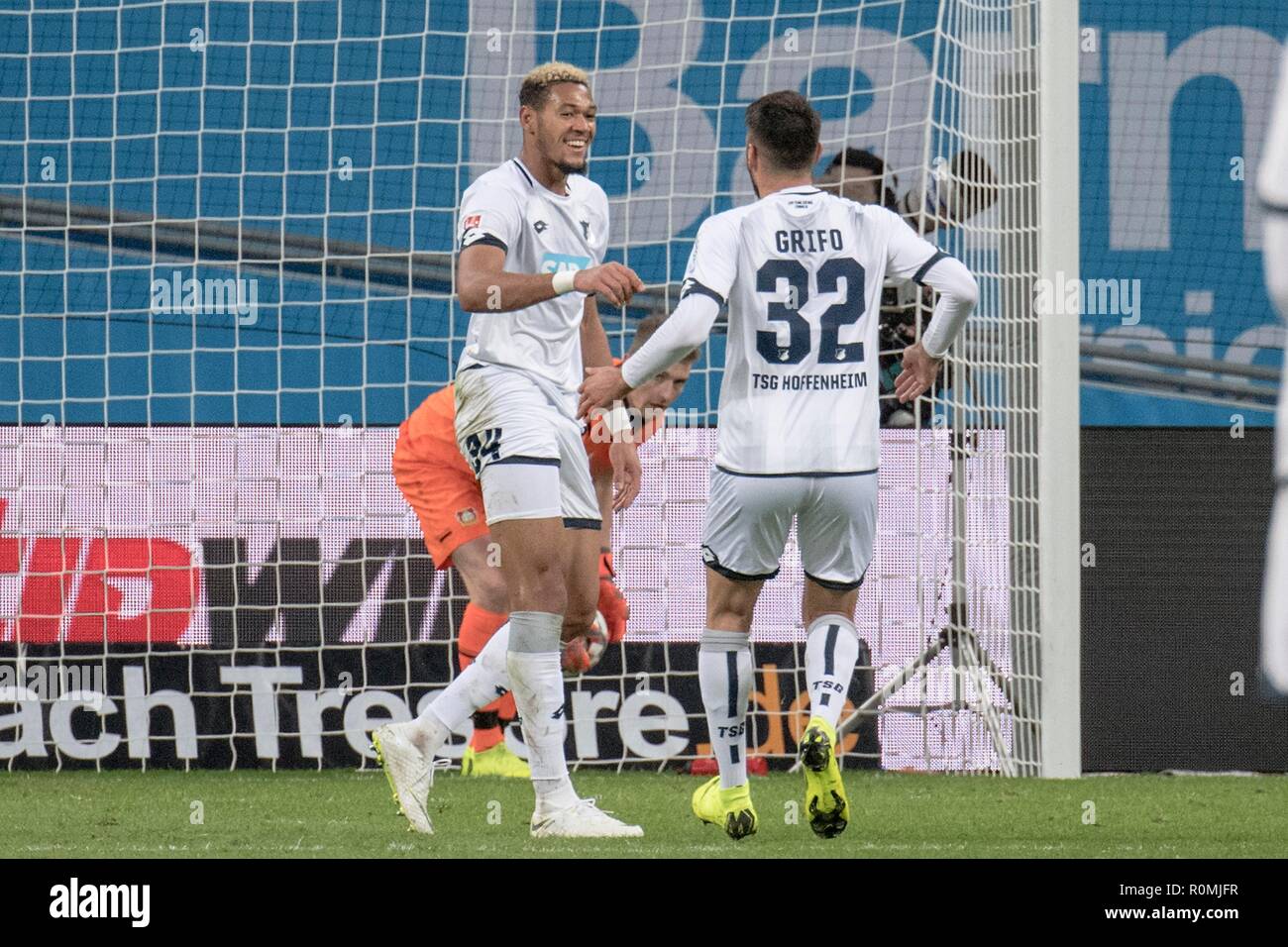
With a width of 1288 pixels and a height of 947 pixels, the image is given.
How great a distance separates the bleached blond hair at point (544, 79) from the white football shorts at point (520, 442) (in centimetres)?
68

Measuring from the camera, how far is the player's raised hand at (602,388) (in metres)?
4.54

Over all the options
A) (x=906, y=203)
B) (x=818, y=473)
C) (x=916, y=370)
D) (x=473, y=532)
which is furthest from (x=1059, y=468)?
(x=818, y=473)

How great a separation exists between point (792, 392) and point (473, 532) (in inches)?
82.3

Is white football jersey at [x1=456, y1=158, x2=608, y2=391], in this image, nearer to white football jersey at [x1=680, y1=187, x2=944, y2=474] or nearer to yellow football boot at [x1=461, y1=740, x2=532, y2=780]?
white football jersey at [x1=680, y1=187, x2=944, y2=474]

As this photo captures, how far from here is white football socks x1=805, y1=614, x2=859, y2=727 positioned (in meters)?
4.59

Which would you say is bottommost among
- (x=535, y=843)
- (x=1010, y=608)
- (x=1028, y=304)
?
(x=535, y=843)

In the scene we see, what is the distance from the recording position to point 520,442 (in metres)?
4.81

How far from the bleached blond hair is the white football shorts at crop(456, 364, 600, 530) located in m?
0.68

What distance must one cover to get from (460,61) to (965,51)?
2480 millimetres

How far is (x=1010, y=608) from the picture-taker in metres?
7.04

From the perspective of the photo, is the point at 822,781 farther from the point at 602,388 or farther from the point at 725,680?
the point at 602,388

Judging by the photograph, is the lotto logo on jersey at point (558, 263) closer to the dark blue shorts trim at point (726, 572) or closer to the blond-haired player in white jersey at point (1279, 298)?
the dark blue shorts trim at point (726, 572)
